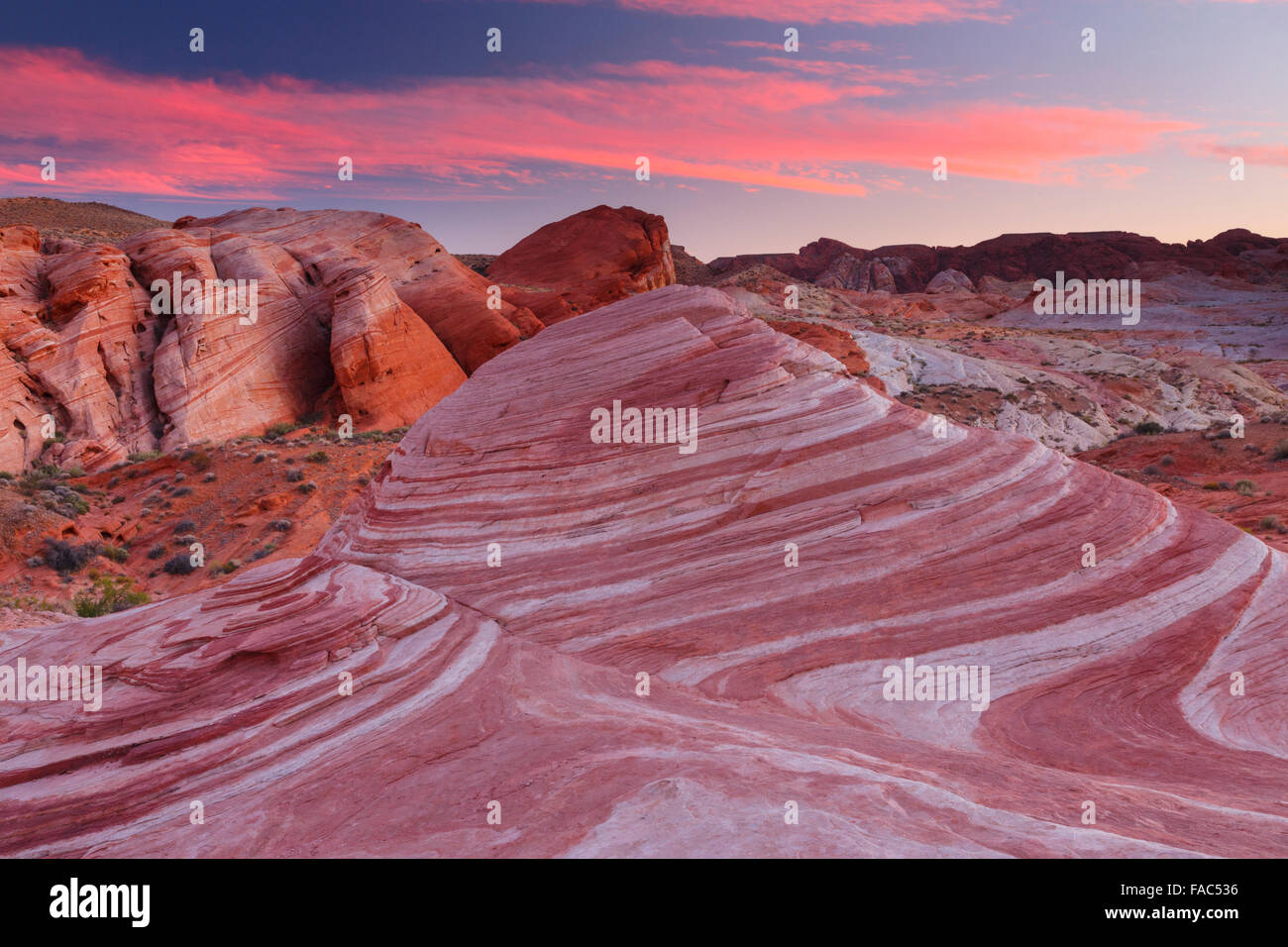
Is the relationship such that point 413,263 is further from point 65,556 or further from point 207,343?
point 65,556

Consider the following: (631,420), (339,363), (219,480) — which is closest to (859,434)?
(631,420)

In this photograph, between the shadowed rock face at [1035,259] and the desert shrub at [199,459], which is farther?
the shadowed rock face at [1035,259]

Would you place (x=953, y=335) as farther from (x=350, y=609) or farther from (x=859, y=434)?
(x=350, y=609)

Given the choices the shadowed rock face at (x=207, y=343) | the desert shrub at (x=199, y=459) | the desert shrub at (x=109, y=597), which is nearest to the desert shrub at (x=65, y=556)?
the desert shrub at (x=109, y=597)

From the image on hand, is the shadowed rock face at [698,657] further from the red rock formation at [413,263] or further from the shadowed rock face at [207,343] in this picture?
the red rock formation at [413,263]

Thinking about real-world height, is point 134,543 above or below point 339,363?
below

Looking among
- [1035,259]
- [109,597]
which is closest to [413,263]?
[109,597]

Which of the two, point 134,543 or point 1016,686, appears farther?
point 134,543
